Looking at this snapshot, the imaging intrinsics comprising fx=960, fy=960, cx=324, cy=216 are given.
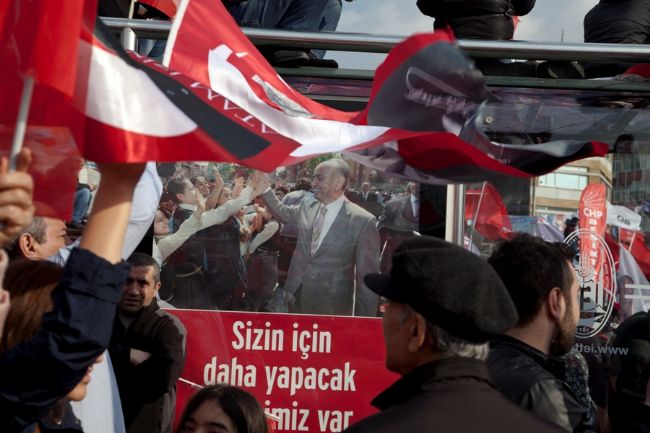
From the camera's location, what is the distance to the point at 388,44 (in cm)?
412

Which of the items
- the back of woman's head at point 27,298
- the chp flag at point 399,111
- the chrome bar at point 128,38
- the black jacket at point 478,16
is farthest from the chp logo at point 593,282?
the back of woman's head at point 27,298

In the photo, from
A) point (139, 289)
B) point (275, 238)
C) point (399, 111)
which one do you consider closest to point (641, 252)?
point (399, 111)

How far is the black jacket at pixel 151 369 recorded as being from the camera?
408cm

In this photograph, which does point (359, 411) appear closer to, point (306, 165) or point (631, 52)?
point (306, 165)

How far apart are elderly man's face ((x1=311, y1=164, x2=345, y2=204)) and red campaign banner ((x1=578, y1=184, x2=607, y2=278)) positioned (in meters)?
1.04

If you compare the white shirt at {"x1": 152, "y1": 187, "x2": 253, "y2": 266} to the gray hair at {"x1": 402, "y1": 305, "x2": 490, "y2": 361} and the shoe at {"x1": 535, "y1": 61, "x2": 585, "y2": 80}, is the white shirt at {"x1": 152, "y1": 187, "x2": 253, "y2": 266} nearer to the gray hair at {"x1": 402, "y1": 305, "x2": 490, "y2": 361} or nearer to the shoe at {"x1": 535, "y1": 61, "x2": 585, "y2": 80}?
the shoe at {"x1": 535, "y1": 61, "x2": 585, "y2": 80}

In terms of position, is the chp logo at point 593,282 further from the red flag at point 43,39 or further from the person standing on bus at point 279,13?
the red flag at point 43,39

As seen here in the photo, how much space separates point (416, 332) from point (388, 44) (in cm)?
205

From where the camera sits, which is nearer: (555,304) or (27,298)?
(27,298)

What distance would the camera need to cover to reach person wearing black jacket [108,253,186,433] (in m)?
4.09

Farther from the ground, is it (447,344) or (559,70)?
(559,70)

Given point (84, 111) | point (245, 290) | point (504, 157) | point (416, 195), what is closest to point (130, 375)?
point (245, 290)

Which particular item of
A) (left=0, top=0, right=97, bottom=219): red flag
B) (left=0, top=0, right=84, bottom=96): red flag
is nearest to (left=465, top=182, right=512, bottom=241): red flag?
(left=0, top=0, right=97, bottom=219): red flag

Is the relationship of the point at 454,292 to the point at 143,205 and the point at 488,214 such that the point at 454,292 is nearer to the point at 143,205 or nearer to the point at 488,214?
the point at 143,205
